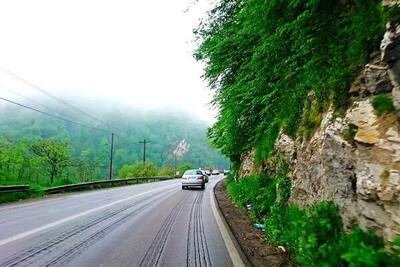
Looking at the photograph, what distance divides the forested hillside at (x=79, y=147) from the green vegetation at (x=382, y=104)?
937 inches

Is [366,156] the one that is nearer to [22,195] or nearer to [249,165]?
[249,165]

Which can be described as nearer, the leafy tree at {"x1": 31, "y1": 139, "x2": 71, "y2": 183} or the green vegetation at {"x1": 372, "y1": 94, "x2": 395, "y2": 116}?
the green vegetation at {"x1": 372, "y1": 94, "x2": 395, "y2": 116}

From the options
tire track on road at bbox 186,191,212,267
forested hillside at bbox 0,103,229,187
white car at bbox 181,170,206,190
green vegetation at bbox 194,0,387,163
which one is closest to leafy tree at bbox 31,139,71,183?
forested hillside at bbox 0,103,229,187

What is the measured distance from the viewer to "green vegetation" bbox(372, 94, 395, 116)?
15.6 ft

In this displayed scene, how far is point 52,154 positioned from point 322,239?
7179 centimetres

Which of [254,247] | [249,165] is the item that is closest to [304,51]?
[254,247]

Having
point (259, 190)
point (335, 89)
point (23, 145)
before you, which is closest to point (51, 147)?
A: point (23, 145)

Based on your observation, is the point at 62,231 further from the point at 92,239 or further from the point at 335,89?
the point at 335,89

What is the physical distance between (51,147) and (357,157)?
2849 inches

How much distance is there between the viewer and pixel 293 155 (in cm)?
875

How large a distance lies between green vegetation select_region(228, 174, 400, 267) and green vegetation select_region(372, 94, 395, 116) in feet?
5.09

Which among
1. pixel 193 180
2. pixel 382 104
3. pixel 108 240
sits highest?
pixel 382 104

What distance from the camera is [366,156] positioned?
4809mm

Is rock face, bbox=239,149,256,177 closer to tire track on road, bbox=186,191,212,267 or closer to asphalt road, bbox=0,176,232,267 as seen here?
asphalt road, bbox=0,176,232,267
